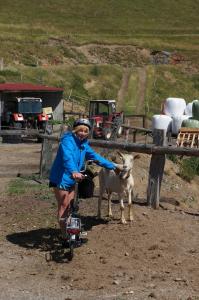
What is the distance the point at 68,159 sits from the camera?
844 cm

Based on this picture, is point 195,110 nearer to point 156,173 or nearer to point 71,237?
point 156,173

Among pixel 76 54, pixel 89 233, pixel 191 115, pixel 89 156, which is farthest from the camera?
pixel 76 54

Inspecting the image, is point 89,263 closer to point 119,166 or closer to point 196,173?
point 119,166

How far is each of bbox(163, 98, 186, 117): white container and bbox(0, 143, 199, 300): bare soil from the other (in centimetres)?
1593

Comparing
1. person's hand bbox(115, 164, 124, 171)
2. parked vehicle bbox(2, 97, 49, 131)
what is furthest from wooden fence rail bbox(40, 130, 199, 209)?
parked vehicle bbox(2, 97, 49, 131)

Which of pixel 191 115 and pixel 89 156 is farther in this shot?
pixel 191 115

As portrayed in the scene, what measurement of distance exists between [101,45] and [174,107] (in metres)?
46.8

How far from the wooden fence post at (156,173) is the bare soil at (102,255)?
21 cm

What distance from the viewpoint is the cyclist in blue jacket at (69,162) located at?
8477mm

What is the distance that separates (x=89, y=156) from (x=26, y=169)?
29.8 feet

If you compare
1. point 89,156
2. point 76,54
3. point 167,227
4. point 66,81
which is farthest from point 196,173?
point 76,54

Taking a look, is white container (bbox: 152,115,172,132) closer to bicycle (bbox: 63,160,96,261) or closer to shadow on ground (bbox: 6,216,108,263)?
shadow on ground (bbox: 6,216,108,263)

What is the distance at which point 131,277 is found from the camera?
770 centimetres

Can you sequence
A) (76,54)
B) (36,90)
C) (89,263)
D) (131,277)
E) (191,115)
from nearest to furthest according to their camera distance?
(131,277) < (89,263) < (191,115) < (36,90) < (76,54)
